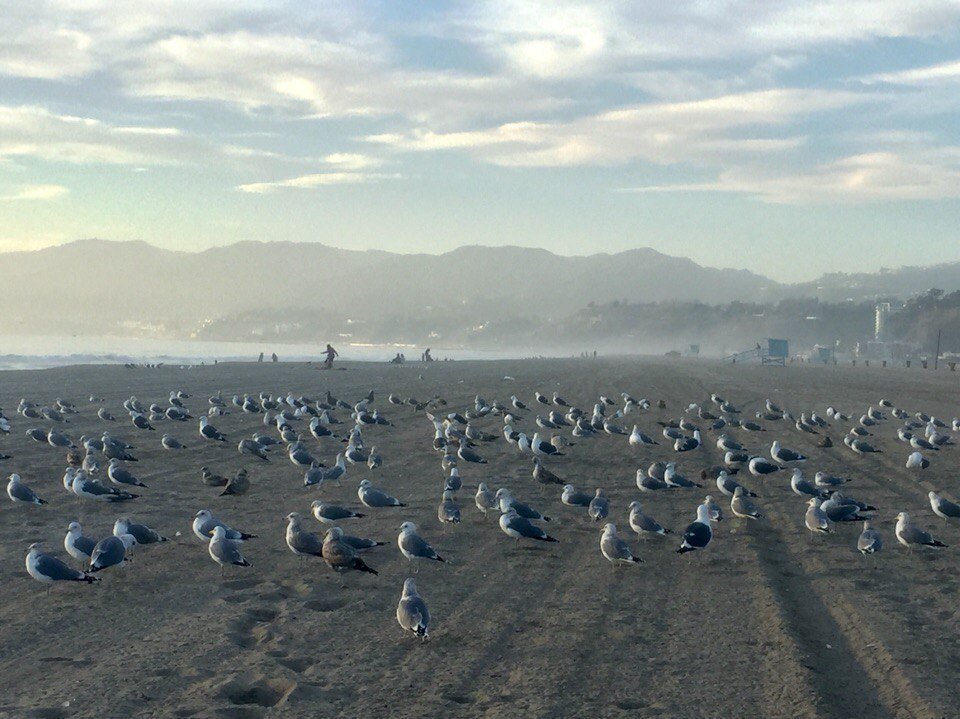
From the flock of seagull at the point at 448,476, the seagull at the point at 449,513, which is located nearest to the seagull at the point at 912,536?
the flock of seagull at the point at 448,476

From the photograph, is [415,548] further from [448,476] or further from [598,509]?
[448,476]

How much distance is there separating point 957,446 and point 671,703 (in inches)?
821

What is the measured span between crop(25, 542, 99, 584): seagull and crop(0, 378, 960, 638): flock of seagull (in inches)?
0.5

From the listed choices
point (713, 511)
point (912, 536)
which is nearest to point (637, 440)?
point (713, 511)

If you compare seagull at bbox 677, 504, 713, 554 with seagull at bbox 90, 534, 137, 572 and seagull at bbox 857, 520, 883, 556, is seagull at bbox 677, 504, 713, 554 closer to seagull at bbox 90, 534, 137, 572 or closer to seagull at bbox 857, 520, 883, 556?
seagull at bbox 857, 520, 883, 556

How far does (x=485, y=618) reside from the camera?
9.40 metres

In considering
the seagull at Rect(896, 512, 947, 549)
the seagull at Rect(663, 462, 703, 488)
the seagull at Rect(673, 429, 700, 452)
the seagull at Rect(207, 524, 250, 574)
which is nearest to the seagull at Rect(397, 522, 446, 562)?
A: the seagull at Rect(207, 524, 250, 574)

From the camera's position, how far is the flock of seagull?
36.1 ft

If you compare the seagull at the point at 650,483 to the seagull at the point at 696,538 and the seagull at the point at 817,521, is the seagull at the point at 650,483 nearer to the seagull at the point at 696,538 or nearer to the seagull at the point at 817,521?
the seagull at the point at 817,521

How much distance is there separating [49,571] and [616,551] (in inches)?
249

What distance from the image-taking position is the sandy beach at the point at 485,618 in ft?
24.1

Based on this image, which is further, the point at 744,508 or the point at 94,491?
the point at 94,491

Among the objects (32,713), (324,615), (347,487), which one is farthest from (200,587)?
(347,487)

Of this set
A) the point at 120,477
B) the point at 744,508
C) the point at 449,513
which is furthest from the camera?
the point at 120,477
